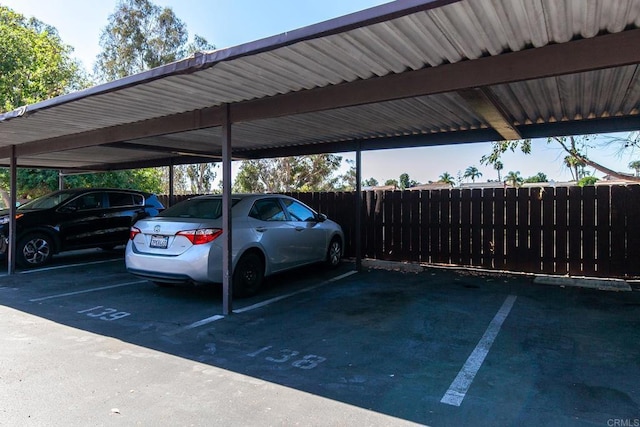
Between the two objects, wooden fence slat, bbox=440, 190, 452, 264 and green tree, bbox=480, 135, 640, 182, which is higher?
green tree, bbox=480, 135, 640, 182

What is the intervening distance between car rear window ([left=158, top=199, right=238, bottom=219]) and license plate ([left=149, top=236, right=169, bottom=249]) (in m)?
0.48

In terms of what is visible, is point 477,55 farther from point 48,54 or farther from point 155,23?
point 155,23

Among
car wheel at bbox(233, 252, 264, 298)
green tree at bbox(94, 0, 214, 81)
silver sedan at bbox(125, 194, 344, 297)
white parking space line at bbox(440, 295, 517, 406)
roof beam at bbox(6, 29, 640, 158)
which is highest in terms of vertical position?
green tree at bbox(94, 0, 214, 81)

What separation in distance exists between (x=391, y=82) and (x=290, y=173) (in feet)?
88.6

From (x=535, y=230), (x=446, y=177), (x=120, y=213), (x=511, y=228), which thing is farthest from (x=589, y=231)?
(x=446, y=177)

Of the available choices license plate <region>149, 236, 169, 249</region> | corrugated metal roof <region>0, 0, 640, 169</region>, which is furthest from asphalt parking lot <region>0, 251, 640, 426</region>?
corrugated metal roof <region>0, 0, 640, 169</region>

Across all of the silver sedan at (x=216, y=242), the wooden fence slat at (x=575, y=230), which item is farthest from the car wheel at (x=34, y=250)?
the wooden fence slat at (x=575, y=230)

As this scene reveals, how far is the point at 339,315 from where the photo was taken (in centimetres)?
536

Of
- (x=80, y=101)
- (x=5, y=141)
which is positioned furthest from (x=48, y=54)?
(x=80, y=101)

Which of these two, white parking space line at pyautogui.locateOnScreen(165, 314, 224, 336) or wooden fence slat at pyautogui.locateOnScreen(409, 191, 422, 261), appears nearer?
white parking space line at pyautogui.locateOnScreen(165, 314, 224, 336)

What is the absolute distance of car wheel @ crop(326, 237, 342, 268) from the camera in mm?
8562

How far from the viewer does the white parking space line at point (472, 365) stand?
3.17m

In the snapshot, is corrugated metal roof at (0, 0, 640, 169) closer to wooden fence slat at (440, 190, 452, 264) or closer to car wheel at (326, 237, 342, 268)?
wooden fence slat at (440, 190, 452, 264)

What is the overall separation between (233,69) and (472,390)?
3507 millimetres
